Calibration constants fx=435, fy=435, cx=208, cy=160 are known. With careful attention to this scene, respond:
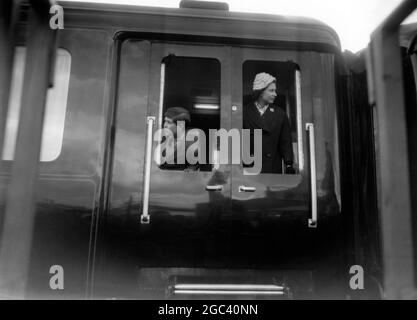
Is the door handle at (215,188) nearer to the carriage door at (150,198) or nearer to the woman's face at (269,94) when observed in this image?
the carriage door at (150,198)

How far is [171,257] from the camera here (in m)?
2.60

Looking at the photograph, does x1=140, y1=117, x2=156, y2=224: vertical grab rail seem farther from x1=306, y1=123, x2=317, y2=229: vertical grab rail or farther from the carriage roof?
x1=306, y1=123, x2=317, y2=229: vertical grab rail

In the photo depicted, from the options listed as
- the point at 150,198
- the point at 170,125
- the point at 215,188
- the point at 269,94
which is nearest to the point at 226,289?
the point at 215,188

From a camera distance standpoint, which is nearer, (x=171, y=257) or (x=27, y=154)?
(x=27, y=154)

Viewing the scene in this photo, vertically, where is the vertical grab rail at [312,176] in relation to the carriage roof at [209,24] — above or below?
below

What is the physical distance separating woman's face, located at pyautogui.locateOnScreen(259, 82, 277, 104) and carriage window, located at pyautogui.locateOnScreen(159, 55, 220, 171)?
12.2 inches

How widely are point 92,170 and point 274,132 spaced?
118 centimetres

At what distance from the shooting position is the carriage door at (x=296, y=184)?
8.62 ft

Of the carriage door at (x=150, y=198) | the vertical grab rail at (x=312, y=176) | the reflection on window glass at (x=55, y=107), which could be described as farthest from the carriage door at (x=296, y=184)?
the reflection on window glass at (x=55, y=107)

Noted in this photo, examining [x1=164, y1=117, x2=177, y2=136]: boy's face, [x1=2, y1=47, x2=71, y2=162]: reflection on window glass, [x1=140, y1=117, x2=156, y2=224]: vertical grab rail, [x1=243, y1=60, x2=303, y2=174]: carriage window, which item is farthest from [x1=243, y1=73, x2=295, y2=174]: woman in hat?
[x1=2, y1=47, x2=71, y2=162]: reflection on window glass

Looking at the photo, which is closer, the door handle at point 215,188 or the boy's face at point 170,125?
the door handle at point 215,188
